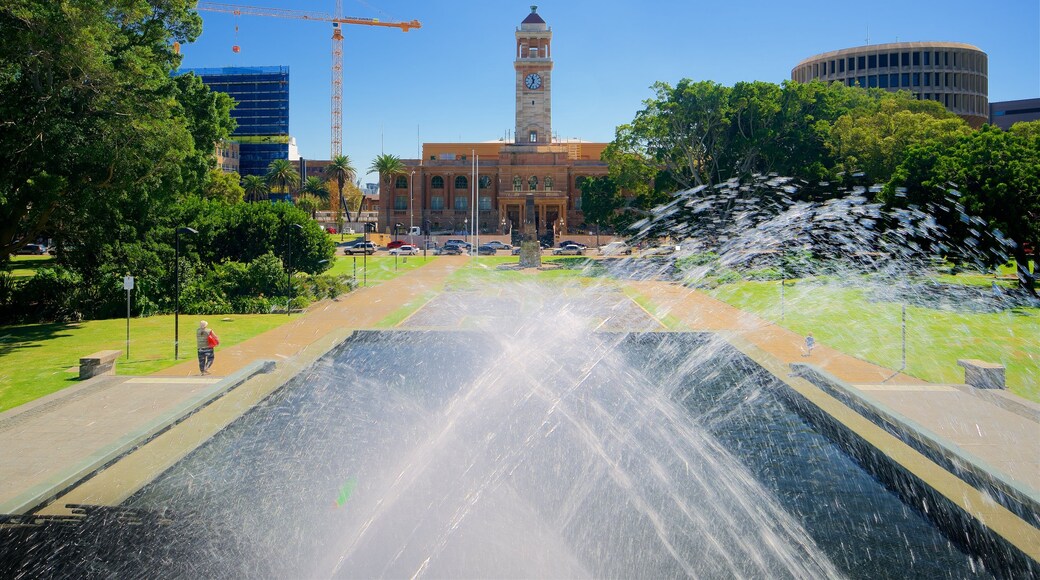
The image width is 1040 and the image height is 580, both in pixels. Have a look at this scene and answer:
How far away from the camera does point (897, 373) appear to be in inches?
781

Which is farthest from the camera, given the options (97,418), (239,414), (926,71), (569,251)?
(926,71)

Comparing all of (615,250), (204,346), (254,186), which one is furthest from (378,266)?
(254,186)

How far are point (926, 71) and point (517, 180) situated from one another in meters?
68.6

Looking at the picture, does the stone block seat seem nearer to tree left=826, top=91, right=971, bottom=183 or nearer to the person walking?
the person walking

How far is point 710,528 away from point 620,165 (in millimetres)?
55500

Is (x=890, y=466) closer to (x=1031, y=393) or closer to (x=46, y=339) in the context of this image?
(x=1031, y=393)

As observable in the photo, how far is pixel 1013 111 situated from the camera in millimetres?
130250

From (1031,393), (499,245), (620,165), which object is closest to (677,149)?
(620,165)

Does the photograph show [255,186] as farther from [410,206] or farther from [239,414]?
[239,414]

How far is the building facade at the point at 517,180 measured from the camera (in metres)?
111

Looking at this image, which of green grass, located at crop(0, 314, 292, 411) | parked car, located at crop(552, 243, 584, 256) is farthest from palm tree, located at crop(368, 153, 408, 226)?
green grass, located at crop(0, 314, 292, 411)

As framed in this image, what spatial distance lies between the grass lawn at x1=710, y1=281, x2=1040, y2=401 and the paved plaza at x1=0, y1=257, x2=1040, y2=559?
1272 millimetres

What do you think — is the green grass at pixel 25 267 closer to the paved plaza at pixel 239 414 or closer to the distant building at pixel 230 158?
the paved plaza at pixel 239 414

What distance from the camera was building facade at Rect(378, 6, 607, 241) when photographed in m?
111
